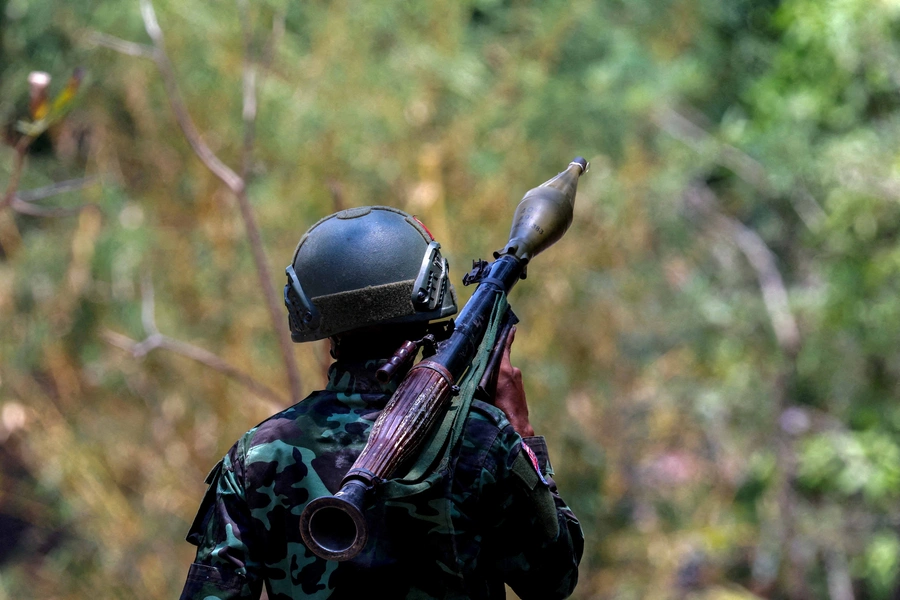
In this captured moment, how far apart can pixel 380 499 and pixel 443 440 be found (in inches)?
5.1

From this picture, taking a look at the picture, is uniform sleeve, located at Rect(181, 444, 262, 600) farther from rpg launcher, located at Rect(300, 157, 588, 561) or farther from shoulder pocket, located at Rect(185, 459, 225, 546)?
rpg launcher, located at Rect(300, 157, 588, 561)

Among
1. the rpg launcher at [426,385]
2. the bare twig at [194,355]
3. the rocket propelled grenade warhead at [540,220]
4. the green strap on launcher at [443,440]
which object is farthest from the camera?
the bare twig at [194,355]

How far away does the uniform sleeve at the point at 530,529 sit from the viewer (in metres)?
1.59

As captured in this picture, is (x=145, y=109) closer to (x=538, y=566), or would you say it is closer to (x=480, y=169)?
(x=480, y=169)

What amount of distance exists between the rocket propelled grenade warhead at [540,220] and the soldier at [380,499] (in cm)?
15

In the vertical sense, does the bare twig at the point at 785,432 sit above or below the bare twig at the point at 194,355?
below

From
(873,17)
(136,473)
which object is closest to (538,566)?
(136,473)

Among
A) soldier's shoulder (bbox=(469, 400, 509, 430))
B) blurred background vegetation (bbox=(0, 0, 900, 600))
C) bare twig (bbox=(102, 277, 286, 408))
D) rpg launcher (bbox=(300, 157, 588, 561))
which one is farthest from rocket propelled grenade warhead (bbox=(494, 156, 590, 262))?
bare twig (bbox=(102, 277, 286, 408))

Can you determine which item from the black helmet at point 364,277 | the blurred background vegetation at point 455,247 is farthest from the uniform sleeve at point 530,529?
the blurred background vegetation at point 455,247

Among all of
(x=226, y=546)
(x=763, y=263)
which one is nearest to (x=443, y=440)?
(x=226, y=546)

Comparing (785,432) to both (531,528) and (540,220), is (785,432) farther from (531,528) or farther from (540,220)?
(531,528)

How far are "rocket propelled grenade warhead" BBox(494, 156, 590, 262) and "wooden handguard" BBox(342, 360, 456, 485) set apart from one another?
34 centimetres

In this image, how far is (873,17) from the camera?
17.8 ft

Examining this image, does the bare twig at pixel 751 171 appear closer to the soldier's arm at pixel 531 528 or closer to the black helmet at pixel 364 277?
the black helmet at pixel 364 277
